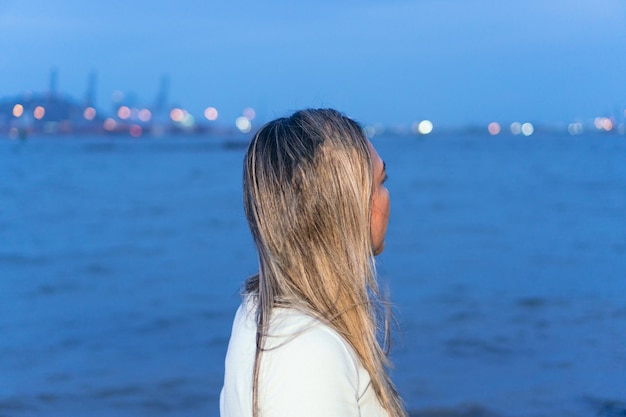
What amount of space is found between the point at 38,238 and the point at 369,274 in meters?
20.5

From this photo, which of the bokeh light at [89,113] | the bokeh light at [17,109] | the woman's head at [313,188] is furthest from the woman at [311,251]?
the bokeh light at [89,113]

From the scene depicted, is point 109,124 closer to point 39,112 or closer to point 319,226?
point 39,112

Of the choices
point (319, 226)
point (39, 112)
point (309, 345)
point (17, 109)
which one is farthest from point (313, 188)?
point (39, 112)

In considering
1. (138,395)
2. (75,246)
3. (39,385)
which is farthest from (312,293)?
(75,246)

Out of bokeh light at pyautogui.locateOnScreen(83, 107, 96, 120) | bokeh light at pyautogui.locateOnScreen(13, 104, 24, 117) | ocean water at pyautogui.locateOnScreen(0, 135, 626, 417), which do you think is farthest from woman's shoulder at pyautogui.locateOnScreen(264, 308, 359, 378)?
bokeh light at pyautogui.locateOnScreen(83, 107, 96, 120)

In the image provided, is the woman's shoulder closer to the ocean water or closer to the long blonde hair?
the long blonde hair

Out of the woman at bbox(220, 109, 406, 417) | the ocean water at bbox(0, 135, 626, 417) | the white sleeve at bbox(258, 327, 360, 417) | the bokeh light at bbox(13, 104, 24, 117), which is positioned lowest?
the ocean water at bbox(0, 135, 626, 417)

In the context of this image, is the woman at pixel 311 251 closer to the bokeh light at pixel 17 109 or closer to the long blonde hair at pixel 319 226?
the long blonde hair at pixel 319 226

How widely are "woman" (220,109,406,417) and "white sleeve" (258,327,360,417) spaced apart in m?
0.02

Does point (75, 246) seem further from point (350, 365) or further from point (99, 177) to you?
point (99, 177)

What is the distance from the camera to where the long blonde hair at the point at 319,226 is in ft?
5.31

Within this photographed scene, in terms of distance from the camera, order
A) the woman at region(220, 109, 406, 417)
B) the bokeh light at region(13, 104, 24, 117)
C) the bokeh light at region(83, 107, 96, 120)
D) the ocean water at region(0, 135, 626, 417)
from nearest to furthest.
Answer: the woman at region(220, 109, 406, 417) < the ocean water at region(0, 135, 626, 417) < the bokeh light at region(13, 104, 24, 117) < the bokeh light at region(83, 107, 96, 120)

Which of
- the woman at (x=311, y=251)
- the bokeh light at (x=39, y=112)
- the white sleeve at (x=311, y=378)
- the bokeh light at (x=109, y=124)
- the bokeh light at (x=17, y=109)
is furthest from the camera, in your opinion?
the bokeh light at (x=109, y=124)

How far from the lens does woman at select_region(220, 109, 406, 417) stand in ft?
5.20
